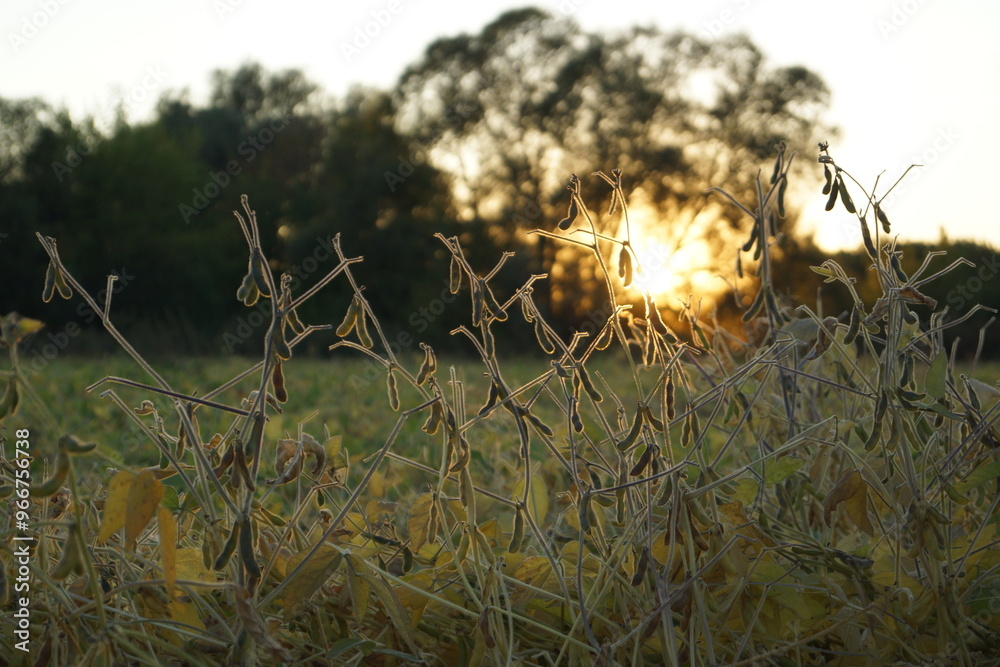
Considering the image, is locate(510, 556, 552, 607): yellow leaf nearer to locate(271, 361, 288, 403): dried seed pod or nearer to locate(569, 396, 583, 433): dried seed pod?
locate(569, 396, 583, 433): dried seed pod

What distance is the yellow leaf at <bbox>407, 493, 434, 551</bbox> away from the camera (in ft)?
3.35

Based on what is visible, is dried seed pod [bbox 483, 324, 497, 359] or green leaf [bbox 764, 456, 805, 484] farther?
green leaf [bbox 764, 456, 805, 484]

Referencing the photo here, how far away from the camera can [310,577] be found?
87 centimetres

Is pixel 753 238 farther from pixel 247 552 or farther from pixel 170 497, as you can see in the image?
pixel 170 497

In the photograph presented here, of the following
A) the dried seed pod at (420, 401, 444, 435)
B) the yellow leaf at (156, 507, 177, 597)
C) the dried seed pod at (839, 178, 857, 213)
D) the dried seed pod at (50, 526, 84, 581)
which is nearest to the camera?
the dried seed pod at (50, 526, 84, 581)

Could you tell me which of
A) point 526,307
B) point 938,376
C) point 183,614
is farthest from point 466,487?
point 938,376

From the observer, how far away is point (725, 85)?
18.7 m

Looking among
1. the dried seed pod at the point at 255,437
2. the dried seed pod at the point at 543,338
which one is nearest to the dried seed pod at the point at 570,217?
the dried seed pod at the point at 543,338

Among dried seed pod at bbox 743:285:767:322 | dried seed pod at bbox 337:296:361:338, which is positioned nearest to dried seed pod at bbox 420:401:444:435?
dried seed pod at bbox 337:296:361:338

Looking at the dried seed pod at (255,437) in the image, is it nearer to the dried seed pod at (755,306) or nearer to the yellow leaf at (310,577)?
the yellow leaf at (310,577)

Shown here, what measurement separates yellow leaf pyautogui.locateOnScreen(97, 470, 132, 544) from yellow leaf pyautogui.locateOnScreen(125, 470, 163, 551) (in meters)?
0.01

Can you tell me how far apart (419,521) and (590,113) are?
18.0m

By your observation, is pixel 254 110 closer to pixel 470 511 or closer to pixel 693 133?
pixel 693 133

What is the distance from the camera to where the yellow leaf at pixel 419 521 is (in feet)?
3.35
